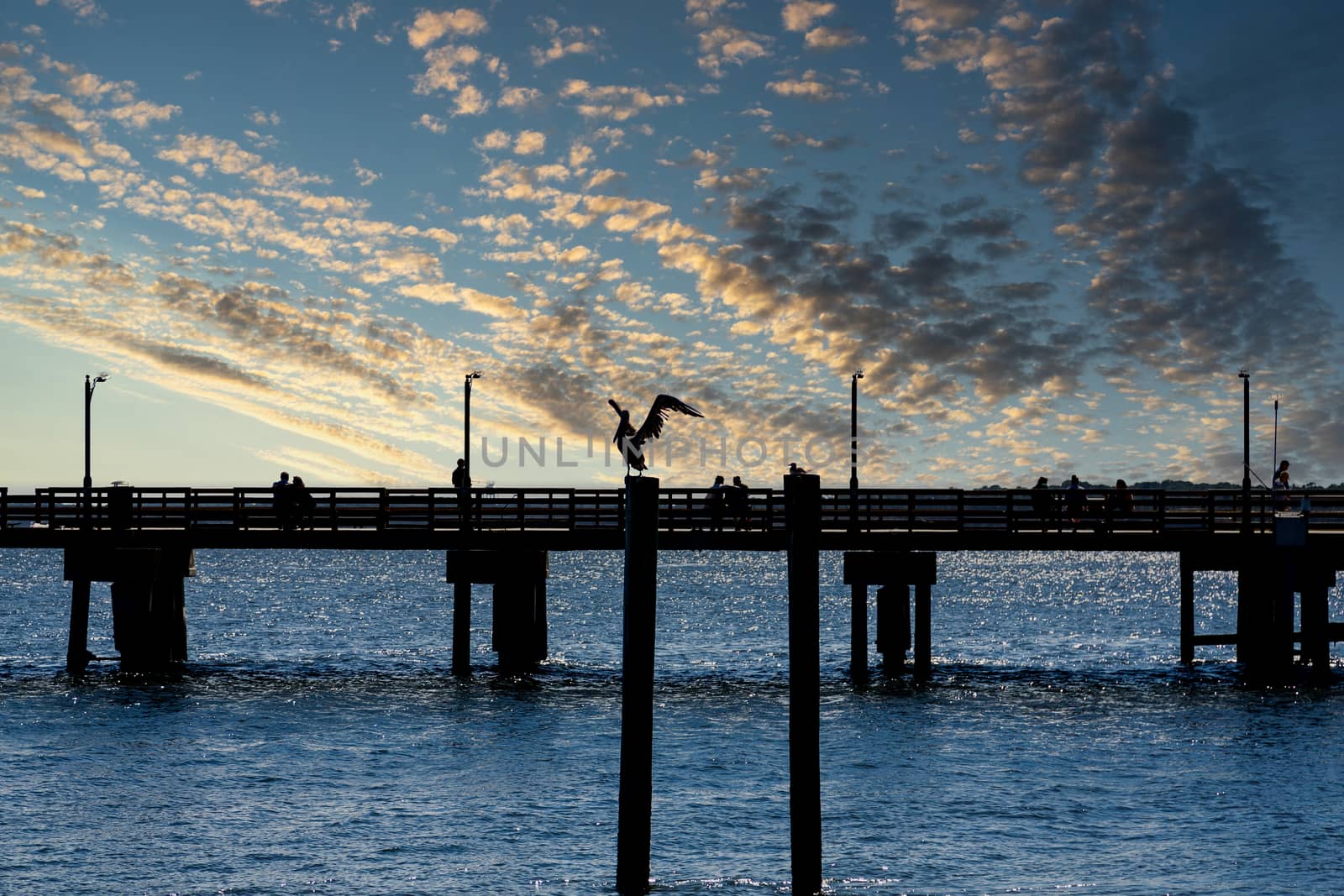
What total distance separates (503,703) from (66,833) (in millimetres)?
12215

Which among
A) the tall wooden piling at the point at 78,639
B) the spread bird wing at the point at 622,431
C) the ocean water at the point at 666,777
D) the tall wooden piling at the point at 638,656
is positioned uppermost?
the spread bird wing at the point at 622,431

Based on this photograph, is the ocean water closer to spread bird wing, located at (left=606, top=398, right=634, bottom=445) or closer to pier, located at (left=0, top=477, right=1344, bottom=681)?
pier, located at (left=0, top=477, right=1344, bottom=681)

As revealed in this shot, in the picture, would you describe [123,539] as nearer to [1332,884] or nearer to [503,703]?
[503,703]

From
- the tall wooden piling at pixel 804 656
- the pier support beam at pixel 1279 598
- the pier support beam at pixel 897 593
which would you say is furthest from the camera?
the pier support beam at pixel 1279 598

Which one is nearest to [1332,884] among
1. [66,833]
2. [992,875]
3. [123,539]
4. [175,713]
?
[992,875]

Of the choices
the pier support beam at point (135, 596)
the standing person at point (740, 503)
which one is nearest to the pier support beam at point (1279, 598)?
the standing person at point (740, 503)

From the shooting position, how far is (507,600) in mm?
33812

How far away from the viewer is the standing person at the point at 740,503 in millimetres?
32719

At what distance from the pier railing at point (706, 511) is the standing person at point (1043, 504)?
0.02 m

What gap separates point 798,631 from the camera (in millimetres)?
14703

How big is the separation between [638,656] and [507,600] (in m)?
19.0

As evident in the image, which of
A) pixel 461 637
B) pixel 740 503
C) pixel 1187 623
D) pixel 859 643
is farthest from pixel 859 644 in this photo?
pixel 461 637

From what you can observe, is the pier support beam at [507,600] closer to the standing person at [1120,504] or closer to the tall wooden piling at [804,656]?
the standing person at [1120,504]

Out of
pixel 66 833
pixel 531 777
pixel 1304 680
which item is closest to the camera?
pixel 66 833
